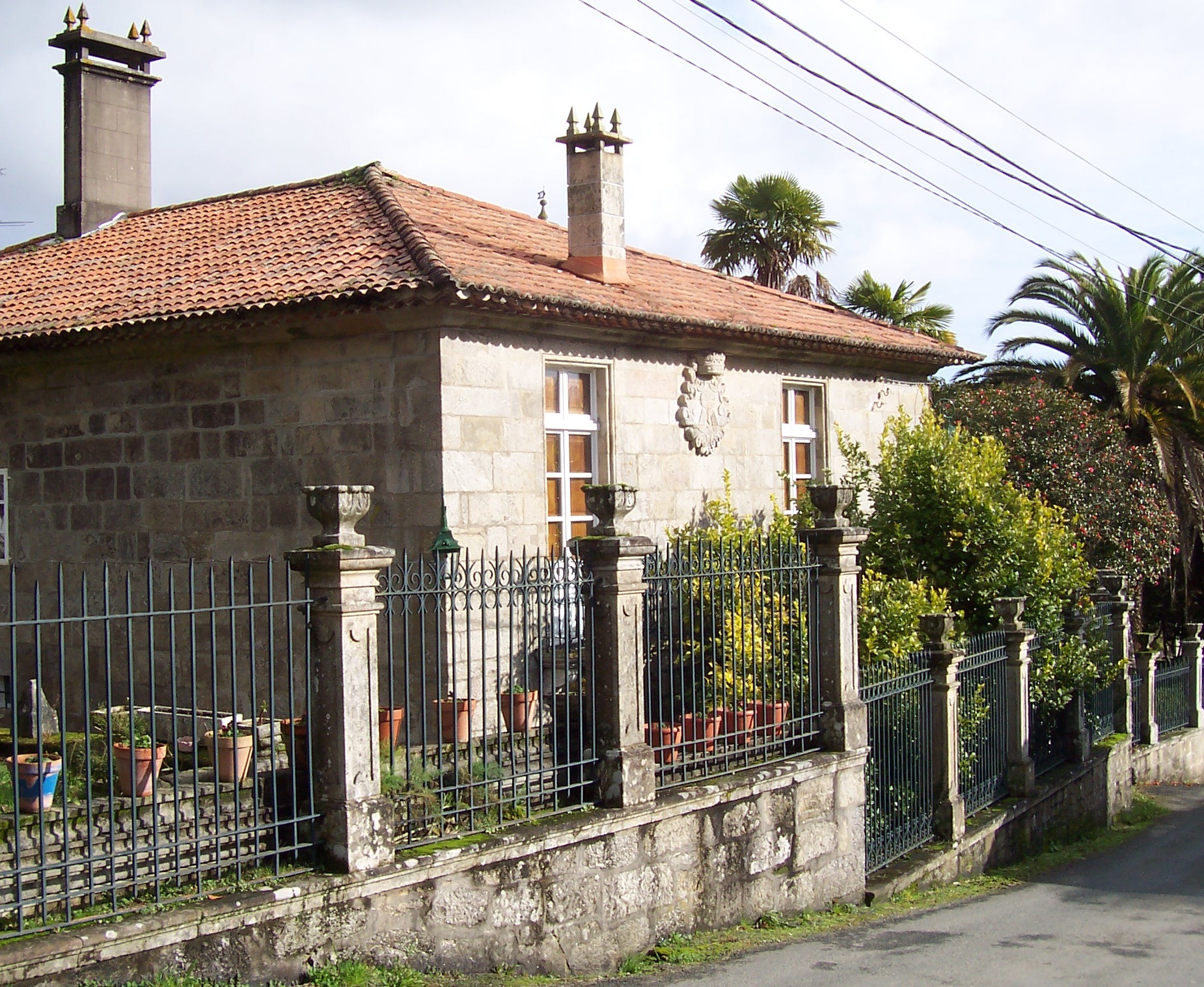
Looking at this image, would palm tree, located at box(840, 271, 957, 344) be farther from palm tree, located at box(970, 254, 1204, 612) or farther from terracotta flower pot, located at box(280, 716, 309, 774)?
terracotta flower pot, located at box(280, 716, 309, 774)

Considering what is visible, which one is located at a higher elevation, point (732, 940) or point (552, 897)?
point (552, 897)

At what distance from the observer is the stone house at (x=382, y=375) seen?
32.7ft

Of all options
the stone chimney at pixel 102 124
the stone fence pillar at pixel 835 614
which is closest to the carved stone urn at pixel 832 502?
the stone fence pillar at pixel 835 614

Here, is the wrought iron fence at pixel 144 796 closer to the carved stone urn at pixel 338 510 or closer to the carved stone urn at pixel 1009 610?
the carved stone urn at pixel 338 510

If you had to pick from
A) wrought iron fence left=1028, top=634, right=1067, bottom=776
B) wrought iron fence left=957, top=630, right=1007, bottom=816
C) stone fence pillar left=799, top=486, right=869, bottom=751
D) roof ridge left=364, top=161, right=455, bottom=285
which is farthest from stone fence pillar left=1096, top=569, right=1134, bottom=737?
roof ridge left=364, top=161, right=455, bottom=285

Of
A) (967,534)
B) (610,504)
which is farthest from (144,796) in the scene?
(967,534)

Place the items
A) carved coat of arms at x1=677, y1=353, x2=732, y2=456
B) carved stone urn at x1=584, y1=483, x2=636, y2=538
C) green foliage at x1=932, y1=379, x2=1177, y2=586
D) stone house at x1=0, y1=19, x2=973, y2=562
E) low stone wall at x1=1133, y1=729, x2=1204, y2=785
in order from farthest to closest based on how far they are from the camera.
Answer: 1. green foliage at x1=932, y1=379, x2=1177, y2=586
2. low stone wall at x1=1133, y1=729, x2=1204, y2=785
3. carved coat of arms at x1=677, y1=353, x2=732, y2=456
4. stone house at x1=0, y1=19, x2=973, y2=562
5. carved stone urn at x1=584, y1=483, x2=636, y2=538

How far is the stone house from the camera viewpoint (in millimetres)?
9953

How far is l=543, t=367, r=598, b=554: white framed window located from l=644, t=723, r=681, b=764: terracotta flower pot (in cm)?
285

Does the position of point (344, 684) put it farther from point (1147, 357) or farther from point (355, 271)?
point (1147, 357)

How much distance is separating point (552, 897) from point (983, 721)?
6356 millimetres

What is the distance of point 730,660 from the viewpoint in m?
9.01

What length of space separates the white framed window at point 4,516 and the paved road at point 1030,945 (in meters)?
7.98

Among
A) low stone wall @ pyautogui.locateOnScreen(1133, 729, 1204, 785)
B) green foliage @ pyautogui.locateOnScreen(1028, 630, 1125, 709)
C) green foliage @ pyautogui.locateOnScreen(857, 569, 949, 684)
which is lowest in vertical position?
low stone wall @ pyautogui.locateOnScreen(1133, 729, 1204, 785)
